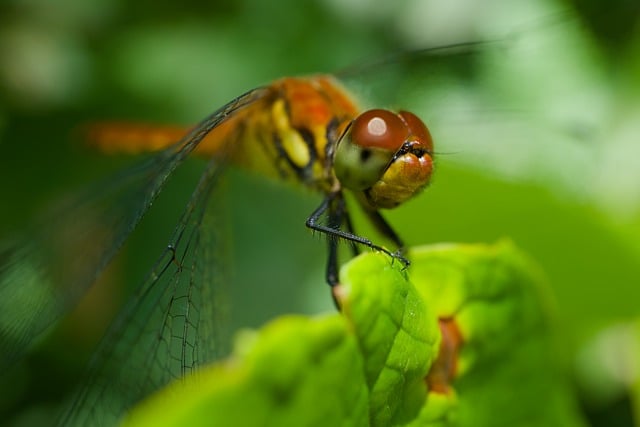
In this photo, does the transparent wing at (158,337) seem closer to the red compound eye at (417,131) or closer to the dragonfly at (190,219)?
the dragonfly at (190,219)

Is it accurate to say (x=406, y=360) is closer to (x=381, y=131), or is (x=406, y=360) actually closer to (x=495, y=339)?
(x=495, y=339)

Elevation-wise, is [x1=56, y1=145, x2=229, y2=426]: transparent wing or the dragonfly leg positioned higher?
the dragonfly leg

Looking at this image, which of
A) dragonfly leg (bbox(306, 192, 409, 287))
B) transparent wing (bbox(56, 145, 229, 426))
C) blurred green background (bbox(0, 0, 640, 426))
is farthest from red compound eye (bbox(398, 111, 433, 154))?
transparent wing (bbox(56, 145, 229, 426))

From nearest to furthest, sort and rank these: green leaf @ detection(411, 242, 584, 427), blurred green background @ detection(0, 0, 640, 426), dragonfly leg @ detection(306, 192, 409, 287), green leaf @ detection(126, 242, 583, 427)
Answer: green leaf @ detection(126, 242, 583, 427), green leaf @ detection(411, 242, 584, 427), dragonfly leg @ detection(306, 192, 409, 287), blurred green background @ detection(0, 0, 640, 426)

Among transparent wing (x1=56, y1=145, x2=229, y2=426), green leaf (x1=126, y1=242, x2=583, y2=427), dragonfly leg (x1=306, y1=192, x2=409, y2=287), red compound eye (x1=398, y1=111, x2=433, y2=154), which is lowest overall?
green leaf (x1=126, y1=242, x2=583, y2=427)

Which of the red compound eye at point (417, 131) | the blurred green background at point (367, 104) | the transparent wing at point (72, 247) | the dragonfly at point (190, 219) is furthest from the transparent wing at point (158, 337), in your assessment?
the red compound eye at point (417, 131)

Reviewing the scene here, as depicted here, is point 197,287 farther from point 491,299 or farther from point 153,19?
point 153,19

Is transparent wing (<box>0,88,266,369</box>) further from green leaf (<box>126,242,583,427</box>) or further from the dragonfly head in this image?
green leaf (<box>126,242,583,427</box>)

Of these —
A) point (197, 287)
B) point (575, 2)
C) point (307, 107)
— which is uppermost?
point (575, 2)

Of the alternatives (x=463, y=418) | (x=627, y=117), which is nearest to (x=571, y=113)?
(x=627, y=117)
